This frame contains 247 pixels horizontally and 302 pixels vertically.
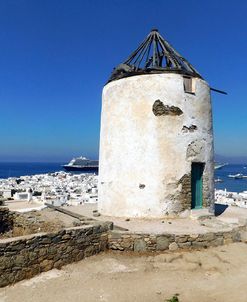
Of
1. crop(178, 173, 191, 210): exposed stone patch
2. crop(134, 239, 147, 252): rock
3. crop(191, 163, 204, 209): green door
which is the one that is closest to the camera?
crop(134, 239, 147, 252): rock

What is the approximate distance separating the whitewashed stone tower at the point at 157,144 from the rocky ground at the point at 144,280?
10.4 feet

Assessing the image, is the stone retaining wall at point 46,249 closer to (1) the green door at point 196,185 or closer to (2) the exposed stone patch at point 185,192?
(2) the exposed stone patch at point 185,192

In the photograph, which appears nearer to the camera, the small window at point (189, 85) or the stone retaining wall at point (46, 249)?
the stone retaining wall at point (46, 249)

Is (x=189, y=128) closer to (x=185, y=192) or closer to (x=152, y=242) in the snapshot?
(x=185, y=192)

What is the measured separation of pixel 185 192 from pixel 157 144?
1984 mm

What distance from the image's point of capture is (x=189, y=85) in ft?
40.7

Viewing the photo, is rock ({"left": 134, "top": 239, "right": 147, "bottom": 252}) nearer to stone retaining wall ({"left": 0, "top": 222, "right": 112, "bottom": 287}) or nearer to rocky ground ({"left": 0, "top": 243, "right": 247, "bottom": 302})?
rocky ground ({"left": 0, "top": 243, "right": 247, "bottom": 302})

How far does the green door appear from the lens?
12209mm

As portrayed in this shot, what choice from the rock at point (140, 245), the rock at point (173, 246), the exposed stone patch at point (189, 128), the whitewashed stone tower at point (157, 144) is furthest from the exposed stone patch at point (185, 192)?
→ the rock at point (140, 245)

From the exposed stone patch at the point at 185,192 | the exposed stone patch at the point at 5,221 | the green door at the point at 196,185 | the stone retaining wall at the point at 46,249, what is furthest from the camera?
the exposed stone patch at the point at 5,221

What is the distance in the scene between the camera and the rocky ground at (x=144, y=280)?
248 inches

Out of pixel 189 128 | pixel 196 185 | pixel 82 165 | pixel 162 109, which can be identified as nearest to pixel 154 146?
pixel 162 109

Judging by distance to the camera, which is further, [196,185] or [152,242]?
[196,185]

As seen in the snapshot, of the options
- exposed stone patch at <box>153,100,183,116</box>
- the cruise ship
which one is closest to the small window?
exposed stone patch at <box>153,100,183,116</box>
